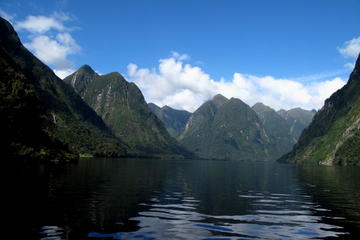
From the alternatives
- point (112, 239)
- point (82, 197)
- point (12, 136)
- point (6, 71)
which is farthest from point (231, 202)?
point (6, 71)

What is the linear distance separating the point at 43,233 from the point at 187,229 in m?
11.5

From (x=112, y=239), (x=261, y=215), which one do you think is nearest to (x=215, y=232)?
(x=112, y=239)

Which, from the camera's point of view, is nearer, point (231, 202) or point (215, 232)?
point (215, 232)

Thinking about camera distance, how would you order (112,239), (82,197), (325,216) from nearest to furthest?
(112,239) < (325,216) < (82,197)

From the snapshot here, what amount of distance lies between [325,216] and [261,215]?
7240 millimetres

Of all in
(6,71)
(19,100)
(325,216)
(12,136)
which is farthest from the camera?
(6,71)

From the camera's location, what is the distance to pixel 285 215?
41.2 meters

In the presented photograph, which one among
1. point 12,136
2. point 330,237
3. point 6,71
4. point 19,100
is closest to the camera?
point 330,237

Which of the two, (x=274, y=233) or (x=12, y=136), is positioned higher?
(x=12, y=136)

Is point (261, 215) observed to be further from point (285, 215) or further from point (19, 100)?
point (19, 100)

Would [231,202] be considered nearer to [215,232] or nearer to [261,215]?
[261,215]

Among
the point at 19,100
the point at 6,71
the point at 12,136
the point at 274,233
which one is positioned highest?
the point at 6,71

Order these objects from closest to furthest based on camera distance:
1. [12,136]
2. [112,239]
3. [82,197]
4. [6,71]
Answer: [112,239] → [82,197] → [12,136] → [6,71]

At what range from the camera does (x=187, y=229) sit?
30.7 m
